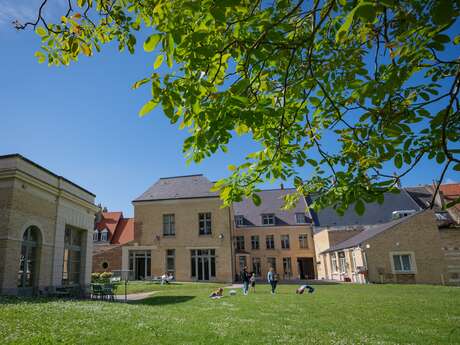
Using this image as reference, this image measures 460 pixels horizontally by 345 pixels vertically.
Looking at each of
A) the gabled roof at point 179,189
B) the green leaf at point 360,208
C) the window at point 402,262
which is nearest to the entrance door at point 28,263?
the green leaf at point 360,208

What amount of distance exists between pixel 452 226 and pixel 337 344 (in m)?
25.7

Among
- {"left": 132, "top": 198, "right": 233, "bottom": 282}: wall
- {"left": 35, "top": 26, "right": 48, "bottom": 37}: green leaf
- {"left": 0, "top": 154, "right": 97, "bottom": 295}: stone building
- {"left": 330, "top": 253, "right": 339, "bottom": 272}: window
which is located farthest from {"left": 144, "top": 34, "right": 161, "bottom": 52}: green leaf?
{"left": 330, "top": 253, "right": 339, "bottom": 272}: window

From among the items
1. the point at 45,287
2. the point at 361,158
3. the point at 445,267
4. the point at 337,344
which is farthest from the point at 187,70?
the point at 445,267

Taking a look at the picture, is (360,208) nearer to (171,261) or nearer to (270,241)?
(171,261)

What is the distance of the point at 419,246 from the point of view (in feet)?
82.3

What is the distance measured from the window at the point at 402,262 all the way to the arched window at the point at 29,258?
981 inches

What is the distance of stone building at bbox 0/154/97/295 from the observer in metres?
11.6

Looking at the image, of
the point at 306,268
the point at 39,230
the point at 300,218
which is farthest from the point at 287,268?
the point at 39,230

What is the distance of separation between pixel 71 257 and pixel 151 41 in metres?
16.9

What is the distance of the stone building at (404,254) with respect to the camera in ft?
80.7

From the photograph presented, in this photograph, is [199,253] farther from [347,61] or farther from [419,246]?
[347,61]

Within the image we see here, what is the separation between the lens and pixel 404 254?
992 inches

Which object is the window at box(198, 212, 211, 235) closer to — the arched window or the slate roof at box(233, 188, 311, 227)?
the slate roof at box(233, 188, 311, 227)

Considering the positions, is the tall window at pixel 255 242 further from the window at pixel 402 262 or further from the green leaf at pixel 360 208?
the green leaf at pixel 360 208
